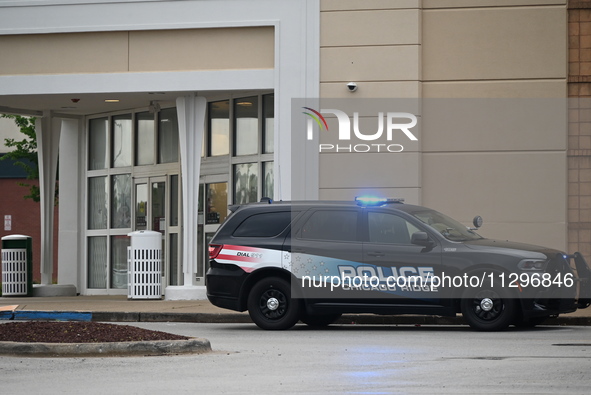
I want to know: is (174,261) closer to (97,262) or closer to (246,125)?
(97,262)

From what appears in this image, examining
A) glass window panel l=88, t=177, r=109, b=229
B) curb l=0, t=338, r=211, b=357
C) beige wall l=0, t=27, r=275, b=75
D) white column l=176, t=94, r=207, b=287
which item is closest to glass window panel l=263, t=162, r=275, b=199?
white column l=176, t=94, r=207, b=287

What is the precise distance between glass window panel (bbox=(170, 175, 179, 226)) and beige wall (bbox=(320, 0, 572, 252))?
4522 mm

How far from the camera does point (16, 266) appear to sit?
81.0ft

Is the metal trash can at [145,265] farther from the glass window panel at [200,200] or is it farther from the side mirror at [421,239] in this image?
the side mirror at [421,239]

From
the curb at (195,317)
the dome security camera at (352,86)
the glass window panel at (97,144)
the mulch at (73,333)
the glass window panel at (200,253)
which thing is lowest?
the curb at (195,317)

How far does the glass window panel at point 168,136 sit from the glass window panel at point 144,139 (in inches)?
10.8

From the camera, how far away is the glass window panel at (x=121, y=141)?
83.3 ft

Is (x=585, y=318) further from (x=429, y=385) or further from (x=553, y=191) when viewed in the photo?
(x=429, y=385)

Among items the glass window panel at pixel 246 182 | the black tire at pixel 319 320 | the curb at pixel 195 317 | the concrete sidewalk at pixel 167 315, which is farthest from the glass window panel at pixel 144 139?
the black tire at pixel 319 320

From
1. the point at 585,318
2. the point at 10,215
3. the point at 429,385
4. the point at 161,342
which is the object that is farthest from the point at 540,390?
the point at 10,215

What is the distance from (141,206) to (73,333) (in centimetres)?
1343

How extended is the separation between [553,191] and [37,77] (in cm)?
1035

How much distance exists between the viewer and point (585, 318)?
52.2ft

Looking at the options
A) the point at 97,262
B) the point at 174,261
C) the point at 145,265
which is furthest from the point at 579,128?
the point at 97,262
